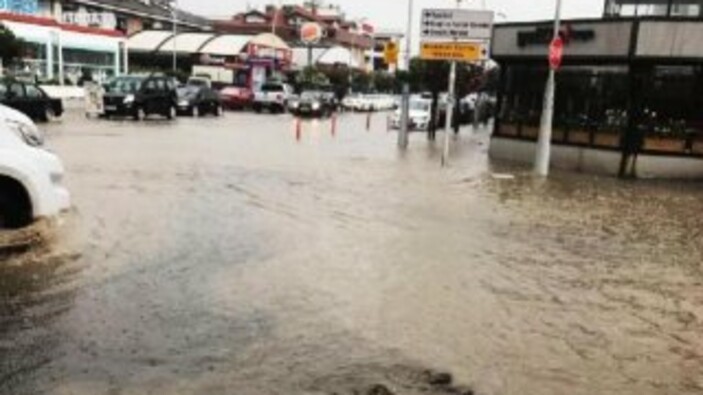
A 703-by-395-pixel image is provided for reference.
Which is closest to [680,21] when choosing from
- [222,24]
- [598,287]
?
[598,287]

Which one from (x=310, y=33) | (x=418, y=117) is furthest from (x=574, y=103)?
(x=310, y=33)

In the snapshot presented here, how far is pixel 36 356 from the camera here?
255 inches

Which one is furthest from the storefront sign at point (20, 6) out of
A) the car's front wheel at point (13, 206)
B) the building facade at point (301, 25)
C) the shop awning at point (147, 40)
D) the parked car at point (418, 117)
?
the building facade at point (301, 25)

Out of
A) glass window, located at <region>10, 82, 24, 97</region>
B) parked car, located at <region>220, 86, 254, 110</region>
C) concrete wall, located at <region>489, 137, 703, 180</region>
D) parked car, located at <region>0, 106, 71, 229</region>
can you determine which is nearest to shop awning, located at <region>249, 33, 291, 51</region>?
parked car, located at <region>220, 86, 254, 110</region>

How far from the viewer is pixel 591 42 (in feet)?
78.2

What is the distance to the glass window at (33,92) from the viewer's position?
99.7 feet

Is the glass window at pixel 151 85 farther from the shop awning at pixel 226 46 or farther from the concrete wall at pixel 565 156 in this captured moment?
the shop awning at pixel 226 46

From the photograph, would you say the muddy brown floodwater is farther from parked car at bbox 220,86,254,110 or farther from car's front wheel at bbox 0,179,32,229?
parked car at bbox 220,86,254,110

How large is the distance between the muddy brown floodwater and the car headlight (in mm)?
1186

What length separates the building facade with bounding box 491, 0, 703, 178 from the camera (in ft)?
73.9

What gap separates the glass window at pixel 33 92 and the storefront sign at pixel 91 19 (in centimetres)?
2621

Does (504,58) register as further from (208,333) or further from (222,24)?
(222,24)

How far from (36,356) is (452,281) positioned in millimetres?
4722

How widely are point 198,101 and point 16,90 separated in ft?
43.4
